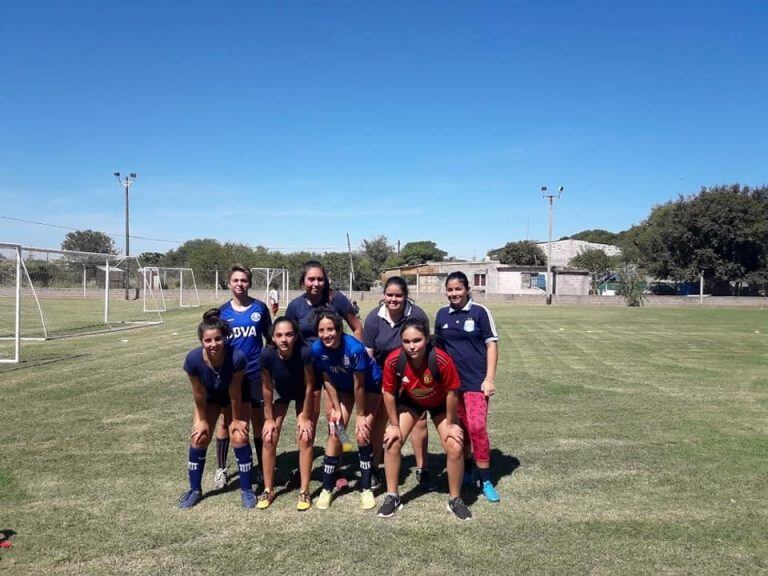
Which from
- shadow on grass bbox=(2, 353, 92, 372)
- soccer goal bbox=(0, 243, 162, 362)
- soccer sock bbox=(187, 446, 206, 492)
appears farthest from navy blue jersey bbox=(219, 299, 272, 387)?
soccer goal bbox=(0, 243, 162, 362)

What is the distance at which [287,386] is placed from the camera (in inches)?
185

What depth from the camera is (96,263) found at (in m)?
26.8

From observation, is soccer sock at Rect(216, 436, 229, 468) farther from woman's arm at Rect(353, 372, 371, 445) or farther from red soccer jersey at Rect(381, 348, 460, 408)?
red soccer jersey at Rect(381, 348, 460, 408)

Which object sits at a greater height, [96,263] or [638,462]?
[96,263]

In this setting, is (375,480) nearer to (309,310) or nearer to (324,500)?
(324,500)

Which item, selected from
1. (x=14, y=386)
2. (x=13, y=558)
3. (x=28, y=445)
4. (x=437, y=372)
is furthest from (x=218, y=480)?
(x=14, y=386)

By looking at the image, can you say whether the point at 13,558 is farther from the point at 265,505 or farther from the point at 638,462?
the point at 638,462

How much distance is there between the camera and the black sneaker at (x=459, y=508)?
4316mm

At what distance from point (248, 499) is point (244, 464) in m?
0.27

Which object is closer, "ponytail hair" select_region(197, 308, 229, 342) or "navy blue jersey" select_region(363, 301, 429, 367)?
"ponytail hair" select_region(197, 308, 229, 342)

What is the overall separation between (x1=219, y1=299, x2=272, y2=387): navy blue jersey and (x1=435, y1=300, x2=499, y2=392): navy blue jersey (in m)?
1.56

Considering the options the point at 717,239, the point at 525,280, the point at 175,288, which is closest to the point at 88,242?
the point at 175,288

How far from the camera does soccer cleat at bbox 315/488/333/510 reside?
4516 millimetres

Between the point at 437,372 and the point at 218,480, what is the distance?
219 cm
